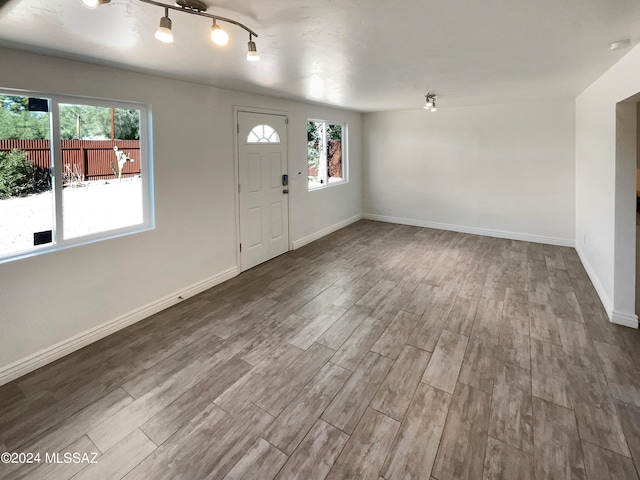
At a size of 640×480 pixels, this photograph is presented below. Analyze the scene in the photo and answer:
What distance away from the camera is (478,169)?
19.8 ft

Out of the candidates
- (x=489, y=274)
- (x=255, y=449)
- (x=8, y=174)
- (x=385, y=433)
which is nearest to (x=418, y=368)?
(x=385, y=433)

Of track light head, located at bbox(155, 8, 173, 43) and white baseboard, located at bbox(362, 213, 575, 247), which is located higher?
track light head, located at bbox(155, 8, 173, 43)

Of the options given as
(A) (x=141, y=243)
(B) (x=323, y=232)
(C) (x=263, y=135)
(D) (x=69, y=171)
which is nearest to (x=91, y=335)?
(A) (x=141, y=243)

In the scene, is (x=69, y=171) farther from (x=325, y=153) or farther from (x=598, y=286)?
(x=598, y=286)

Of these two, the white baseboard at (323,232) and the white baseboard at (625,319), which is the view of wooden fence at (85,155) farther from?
the white baseboard at (625,319)

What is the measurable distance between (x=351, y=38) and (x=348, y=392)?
7.74ft

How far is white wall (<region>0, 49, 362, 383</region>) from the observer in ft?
8.00

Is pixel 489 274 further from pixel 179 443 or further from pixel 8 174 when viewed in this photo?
pixel 8 174

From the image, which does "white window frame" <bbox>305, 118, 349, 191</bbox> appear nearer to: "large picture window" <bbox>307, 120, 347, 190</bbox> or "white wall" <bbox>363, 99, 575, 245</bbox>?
"large picture window" <bbox>307, 120, 347, 190</bbox>

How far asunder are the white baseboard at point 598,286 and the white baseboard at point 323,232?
3.91 m

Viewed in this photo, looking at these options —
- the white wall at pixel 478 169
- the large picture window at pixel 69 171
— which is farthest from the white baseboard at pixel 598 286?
the large picture window at pixel 69 171

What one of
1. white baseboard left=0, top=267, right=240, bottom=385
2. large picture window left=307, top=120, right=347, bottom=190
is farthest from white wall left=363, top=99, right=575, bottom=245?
white baseboard left=0, top=267, right=240, bottom=385

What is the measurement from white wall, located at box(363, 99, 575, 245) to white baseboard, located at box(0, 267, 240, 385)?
4.54m

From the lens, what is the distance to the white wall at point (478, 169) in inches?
211
